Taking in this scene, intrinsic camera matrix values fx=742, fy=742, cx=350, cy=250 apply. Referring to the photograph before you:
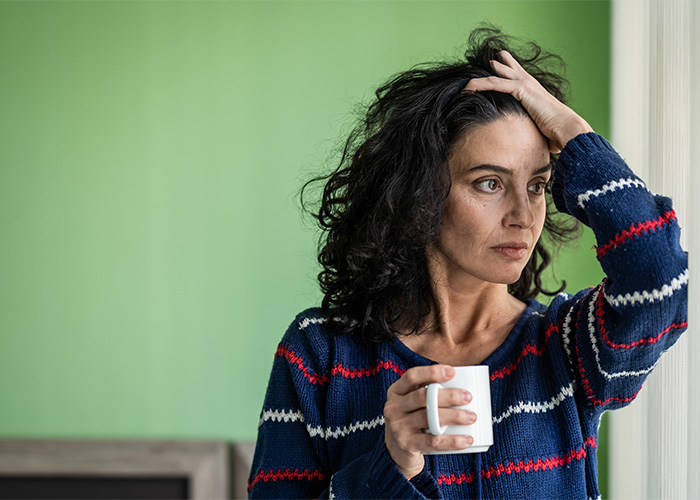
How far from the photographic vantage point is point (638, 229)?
2.74ft

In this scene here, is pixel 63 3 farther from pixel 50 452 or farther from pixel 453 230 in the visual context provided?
pixel 453 230

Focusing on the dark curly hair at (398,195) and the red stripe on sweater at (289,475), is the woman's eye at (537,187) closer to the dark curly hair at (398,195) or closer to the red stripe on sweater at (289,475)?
the dark curly hair at (398,195)

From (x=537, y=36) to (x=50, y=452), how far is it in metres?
1.61

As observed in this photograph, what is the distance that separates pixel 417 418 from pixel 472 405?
65mm

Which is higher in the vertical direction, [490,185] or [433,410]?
[490,185]

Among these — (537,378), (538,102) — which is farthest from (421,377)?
(538,102)

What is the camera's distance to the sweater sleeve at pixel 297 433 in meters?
1.02

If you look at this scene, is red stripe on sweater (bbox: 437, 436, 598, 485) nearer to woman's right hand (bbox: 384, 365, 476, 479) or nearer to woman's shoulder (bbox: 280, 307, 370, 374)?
woman's right hand (bbox: 384, 365, 476, 479)

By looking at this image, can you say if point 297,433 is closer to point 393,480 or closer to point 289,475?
point 289,475

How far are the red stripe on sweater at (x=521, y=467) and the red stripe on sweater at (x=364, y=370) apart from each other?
159 mm

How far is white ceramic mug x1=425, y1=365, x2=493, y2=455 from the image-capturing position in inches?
31.0

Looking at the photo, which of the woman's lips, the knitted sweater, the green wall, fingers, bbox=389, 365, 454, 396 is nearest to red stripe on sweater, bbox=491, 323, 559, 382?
the knitted sweater

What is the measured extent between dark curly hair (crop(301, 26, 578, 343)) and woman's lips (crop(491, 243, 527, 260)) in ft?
0.31

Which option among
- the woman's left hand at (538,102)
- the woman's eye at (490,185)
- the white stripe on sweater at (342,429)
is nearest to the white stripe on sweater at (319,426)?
the white stripe on sweater at (342,429)
